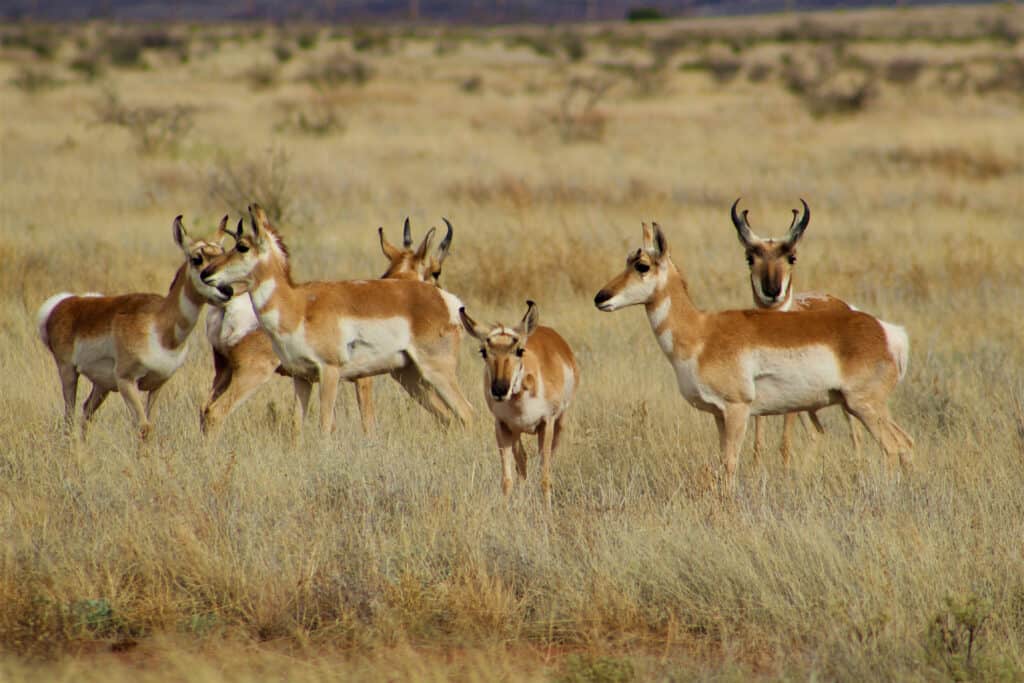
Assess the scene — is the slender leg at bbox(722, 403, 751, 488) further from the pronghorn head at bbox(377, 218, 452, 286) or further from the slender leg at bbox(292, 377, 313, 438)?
the slender leg at bbox(292, 377, 313, 438)

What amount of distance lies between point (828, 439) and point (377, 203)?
996 centimetres

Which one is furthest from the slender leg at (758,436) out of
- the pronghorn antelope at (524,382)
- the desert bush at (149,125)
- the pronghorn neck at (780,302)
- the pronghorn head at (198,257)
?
the desert bush at (149,125)

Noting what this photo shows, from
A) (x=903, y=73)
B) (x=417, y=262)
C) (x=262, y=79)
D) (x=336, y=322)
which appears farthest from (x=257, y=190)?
(x=903, y=73)

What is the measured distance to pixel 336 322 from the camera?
7.78 metres

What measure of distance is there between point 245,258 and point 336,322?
2.16ft

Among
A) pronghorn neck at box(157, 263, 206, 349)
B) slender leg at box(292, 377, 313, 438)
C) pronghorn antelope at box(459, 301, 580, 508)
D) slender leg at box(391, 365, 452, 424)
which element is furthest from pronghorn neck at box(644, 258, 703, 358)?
pronghorn neck at box(157, 263, 206, 349)

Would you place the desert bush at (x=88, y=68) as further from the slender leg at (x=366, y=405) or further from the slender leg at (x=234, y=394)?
the slender leg at (x=234, y=394)

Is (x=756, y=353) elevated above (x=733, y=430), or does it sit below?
above

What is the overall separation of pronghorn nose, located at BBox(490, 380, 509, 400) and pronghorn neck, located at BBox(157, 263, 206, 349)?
2.19 m

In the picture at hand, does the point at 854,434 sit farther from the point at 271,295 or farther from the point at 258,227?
the point at 258,227

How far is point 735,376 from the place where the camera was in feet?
22.4

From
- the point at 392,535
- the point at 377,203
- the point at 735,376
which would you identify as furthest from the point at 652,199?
the point at 392,535

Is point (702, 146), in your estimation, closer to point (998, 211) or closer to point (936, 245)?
point (998, 211)

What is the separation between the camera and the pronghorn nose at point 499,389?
6.09m
